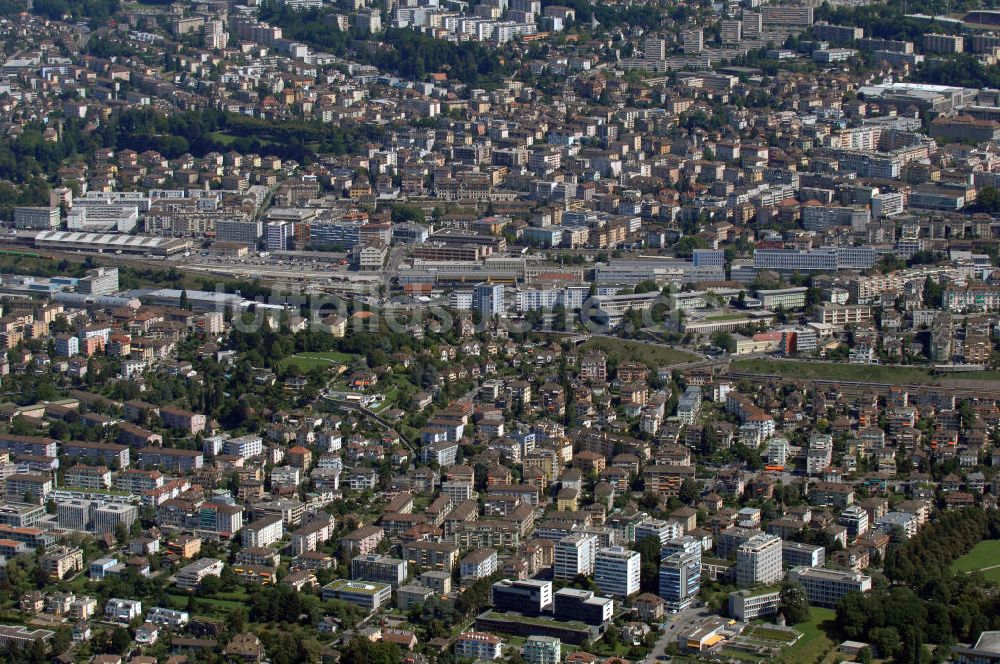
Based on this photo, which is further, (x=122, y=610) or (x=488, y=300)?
(x=488, y=300)

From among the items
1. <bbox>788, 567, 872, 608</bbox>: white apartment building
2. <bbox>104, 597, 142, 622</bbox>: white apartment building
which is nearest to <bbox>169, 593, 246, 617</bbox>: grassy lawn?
<bbox>104, 597, 142, 622</bbox>: white apartment building

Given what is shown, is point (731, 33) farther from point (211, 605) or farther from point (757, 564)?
point (211, 605)

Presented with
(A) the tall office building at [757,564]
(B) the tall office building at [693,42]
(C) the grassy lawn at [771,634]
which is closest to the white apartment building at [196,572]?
(A) the tall office building at [757,564]

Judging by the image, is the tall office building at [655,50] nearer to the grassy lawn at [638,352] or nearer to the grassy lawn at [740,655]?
the grassy lawn at [638,352]

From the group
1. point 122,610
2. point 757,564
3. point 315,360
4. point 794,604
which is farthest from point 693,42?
point 122,610

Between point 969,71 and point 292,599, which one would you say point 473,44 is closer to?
point 969,71

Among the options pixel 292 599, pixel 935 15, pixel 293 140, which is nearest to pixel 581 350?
pixel 292 599

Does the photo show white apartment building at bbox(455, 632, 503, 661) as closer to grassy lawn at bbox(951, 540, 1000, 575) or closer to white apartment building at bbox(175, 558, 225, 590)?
white apartment building at bbox(175, 558, 225, 590)
